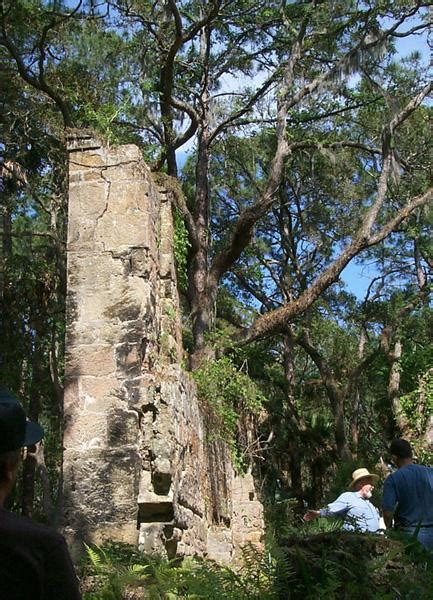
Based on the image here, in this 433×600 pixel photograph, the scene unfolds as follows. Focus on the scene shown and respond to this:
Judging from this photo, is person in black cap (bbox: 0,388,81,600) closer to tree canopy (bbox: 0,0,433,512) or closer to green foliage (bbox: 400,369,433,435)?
tree canopy (bbox: 0,0,433,512)

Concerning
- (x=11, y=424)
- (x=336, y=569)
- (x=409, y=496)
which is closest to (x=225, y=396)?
(x=409, y=496)

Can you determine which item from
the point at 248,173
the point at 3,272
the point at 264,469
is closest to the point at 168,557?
the point at 3,272

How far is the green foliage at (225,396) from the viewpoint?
8.84 m

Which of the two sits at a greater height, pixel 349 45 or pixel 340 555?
pixel 349 45

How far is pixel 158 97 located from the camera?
15.1m

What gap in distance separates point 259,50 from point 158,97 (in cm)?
305

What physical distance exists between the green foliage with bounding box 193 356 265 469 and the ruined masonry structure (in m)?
1.37

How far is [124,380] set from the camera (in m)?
5.97

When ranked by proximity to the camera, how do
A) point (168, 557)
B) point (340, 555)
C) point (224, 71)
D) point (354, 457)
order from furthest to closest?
point (354, 457) → point (224, 71) → point (168, 557) → point (340, 555)

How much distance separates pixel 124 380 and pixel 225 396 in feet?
17.1

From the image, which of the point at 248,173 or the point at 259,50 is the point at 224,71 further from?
the point at 248,173

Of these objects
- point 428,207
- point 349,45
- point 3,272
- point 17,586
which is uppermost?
point 349,45

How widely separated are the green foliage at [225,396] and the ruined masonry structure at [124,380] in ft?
4.48

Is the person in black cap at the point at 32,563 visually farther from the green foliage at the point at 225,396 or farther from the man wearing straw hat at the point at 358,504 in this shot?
the green foliage at the point at 225,396
